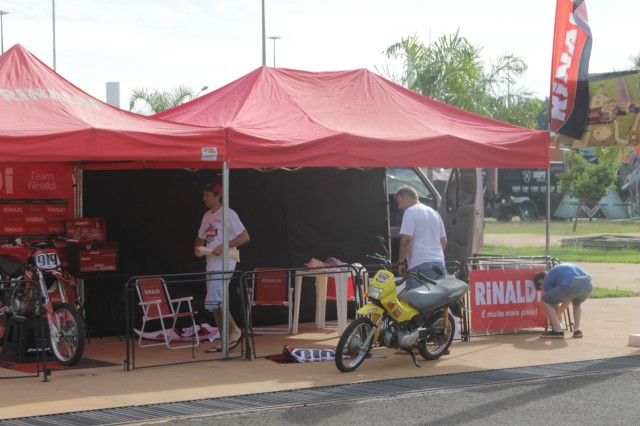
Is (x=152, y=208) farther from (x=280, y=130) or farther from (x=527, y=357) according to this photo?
(x=527, y=357)

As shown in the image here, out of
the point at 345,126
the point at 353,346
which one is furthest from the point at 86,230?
the point at 353,346

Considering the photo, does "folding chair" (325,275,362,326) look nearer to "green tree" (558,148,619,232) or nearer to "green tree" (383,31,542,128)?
"green tree" (383,31,542,128)

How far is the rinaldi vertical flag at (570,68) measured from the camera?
1360 cm

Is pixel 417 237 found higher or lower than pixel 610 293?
higher

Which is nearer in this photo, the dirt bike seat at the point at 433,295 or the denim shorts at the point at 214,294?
A: the dirt bike seat at the point at 433,295

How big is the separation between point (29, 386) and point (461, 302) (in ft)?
17.0

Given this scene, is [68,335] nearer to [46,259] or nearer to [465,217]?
[46,259]

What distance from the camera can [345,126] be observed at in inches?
470

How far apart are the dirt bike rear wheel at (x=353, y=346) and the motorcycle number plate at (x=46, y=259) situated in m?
3.43

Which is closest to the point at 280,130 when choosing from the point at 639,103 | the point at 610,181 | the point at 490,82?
the point at 639,103

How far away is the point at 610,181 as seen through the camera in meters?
42.9

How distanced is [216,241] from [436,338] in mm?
2783

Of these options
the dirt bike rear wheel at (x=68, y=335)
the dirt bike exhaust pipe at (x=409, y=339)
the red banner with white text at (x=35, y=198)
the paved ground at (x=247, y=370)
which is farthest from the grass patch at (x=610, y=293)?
the dirt bike rear wheel at (x=68, y=335)

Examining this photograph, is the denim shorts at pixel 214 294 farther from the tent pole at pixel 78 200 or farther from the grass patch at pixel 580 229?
the grass patch at pixel 580 229
